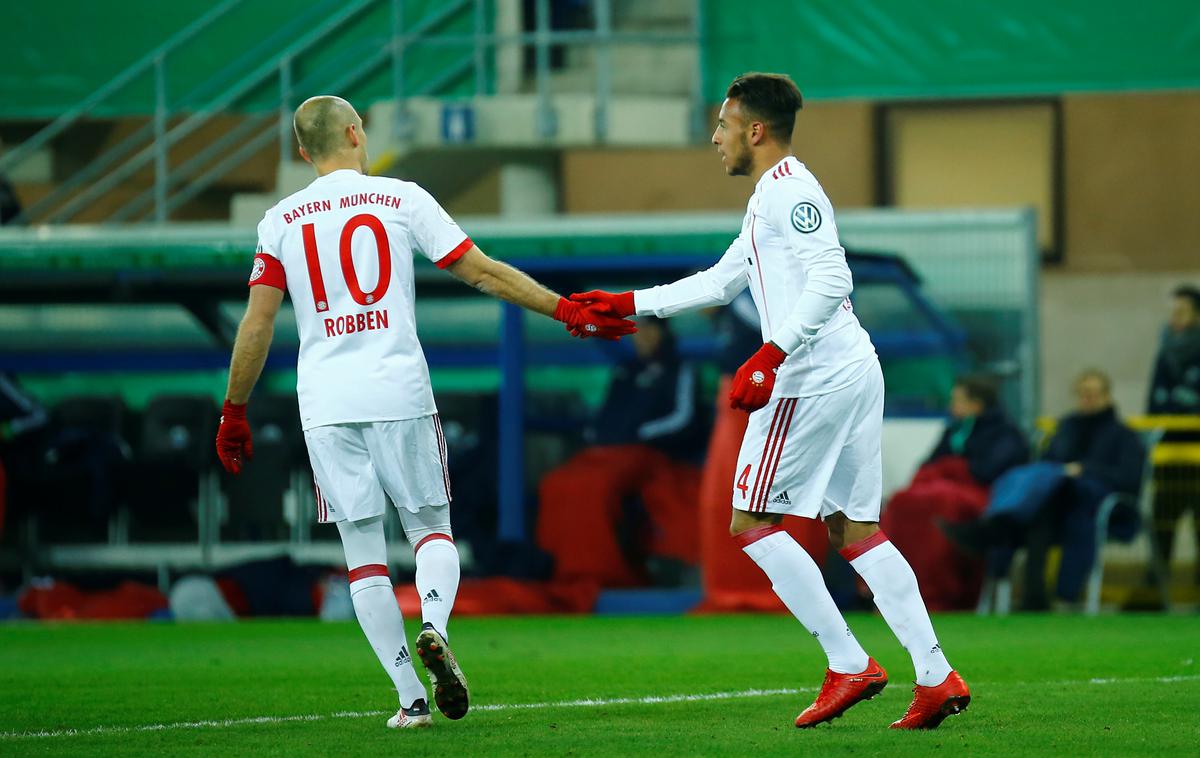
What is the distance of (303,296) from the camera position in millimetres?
6605

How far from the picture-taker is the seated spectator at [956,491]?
1267 cm

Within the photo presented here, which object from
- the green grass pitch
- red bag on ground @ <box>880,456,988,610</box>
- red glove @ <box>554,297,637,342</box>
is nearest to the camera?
the green grass pitch

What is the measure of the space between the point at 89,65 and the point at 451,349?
435 cm

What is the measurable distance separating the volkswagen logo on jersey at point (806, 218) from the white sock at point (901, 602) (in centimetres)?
96

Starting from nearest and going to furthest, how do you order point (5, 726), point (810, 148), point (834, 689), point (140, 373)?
1. point (834, 689)
2. point (5, 726)
3. point (140, 373)
4. point (810, 148)

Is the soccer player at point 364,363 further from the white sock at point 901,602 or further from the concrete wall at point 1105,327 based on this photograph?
the concrete wall at point 1105,327

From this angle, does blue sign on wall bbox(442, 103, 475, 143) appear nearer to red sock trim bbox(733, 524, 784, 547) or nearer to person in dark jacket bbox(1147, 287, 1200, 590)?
person in dark jacket bbox(1147, 287, 1200, 590)

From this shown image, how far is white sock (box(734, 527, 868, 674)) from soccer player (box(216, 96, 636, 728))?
0.99m

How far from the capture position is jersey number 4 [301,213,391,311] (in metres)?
6.55

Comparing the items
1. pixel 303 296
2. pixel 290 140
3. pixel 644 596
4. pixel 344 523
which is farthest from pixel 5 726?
pixel 290 140

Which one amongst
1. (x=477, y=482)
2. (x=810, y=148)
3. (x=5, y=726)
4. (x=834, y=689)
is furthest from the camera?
(x=810, y=148)

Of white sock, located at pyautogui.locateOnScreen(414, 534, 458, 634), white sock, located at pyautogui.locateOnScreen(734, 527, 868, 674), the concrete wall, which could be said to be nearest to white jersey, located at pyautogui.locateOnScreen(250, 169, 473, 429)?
white sock, located at pyautogui.locateOnScreen(414, 534, 458, 634)

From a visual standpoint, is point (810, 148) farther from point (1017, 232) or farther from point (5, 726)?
point (5, 726)


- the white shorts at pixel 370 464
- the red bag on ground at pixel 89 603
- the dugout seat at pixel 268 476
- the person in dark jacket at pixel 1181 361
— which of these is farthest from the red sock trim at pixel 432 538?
the person in dark jacket at pixel 1181 361
